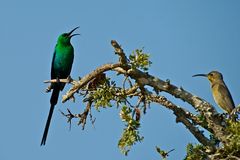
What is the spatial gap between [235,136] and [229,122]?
0.23 metres

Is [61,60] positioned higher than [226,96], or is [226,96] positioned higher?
[61,60]

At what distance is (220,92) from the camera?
6758 mm

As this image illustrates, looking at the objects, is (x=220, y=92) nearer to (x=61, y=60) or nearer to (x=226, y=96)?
(x=226, y=96)

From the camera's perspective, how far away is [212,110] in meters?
4.98

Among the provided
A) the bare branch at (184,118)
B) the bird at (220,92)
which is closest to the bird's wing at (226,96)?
the bird at (220,92)

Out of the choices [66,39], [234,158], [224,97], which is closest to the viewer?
[234,158]

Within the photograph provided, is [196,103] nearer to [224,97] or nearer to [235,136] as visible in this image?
[235,136]

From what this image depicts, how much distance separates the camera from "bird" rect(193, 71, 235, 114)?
6558 mm

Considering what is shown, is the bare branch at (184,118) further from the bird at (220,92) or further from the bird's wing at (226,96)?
the bird's wing at (226,96)

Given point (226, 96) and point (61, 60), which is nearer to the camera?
point (226, 96)

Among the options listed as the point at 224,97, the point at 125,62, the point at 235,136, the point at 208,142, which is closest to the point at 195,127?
the point at 208,142

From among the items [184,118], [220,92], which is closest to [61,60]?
[220,92]

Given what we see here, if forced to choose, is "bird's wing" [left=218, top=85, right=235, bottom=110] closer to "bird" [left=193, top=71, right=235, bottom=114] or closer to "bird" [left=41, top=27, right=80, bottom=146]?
"bird" [left=193, top=71, right=235, bottom=114]

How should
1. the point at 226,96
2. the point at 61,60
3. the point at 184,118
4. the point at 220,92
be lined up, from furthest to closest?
the point at 61,60 < the point at 220,92 < the point at 226,96 < the point at 184,118
